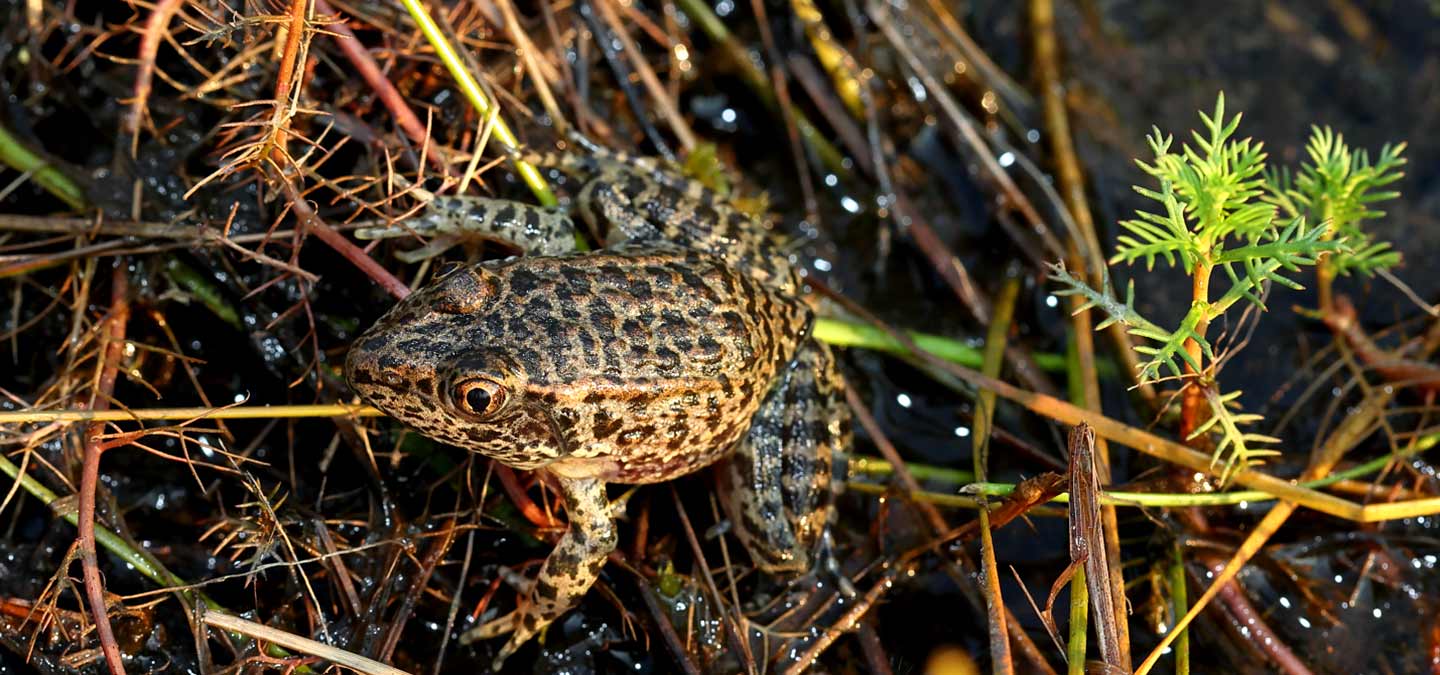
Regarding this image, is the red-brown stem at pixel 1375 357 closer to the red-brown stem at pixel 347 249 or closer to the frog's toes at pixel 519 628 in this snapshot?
the frog's toes at pixel 519 628

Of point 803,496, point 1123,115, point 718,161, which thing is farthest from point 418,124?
point 1123,115

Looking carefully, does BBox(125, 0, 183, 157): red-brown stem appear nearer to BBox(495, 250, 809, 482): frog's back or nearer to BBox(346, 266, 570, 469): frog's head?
BBox(346, 266, 570, 469): frog's head

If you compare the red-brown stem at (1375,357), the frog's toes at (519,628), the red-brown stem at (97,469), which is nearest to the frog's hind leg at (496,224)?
the red-brown stem at (97,469)

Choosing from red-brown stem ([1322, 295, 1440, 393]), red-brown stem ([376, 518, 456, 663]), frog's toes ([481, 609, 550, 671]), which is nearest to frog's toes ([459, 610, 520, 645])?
frog's toes ([481, 609, 550, 671])

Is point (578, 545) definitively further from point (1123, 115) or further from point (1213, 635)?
point (1123, 115)

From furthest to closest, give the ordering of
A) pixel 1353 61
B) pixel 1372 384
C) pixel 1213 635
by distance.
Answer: pixel 1353 61 → pixel 1372 384 → pixel 1213 635

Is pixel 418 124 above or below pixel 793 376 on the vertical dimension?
above

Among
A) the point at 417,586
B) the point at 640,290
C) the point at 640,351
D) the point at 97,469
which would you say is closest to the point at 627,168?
the point at 640,290
